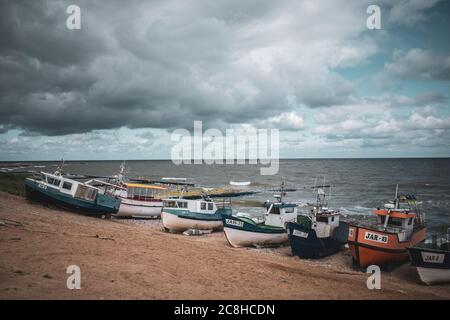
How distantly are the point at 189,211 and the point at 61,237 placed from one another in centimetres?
1406

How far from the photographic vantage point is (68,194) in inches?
1084

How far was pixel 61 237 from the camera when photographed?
1492 centimetres

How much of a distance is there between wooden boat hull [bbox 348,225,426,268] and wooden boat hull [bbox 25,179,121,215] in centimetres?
2216

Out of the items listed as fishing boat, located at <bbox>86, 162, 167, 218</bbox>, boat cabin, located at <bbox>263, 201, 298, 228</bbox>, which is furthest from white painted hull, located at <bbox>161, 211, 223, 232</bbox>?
boat cabin, located at <bbox>263, 201, 298, 228</bbox>

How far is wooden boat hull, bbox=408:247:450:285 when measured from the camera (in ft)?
52.5

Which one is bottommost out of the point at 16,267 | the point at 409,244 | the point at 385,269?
the point at 385,269

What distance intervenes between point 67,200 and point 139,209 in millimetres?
8171

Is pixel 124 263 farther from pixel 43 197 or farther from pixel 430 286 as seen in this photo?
pixel 43 197

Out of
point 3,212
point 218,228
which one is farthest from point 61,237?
point 218,228

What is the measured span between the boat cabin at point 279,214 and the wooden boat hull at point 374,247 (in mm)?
6211

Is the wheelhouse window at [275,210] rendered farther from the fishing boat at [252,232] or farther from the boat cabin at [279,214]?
the fishing boat at [252,232]

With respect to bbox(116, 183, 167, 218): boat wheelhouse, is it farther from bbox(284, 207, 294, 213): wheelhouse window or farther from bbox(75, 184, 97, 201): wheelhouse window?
bbox(284, 207, 294, 213): wheelhouse window

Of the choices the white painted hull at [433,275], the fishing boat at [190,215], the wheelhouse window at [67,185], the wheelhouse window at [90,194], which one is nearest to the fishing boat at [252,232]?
the fishing boat at [190,215]

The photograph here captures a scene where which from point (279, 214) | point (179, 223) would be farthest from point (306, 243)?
point (179, 223)
